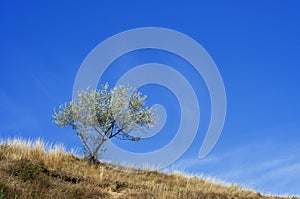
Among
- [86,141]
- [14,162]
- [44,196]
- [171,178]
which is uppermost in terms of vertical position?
[86,141]

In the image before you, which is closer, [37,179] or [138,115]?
[37,179]

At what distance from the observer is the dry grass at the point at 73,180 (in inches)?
595

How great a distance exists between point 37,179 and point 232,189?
12.8 m

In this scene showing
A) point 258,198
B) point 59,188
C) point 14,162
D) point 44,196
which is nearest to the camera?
point 44,196

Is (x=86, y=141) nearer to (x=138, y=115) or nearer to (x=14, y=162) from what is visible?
(x=138, y=115)

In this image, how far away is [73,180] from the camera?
18.9 meters

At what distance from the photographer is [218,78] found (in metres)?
23.6

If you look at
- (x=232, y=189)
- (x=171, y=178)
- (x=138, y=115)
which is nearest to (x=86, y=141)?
(x=138, y=115)

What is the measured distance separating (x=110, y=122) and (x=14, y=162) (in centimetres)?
873

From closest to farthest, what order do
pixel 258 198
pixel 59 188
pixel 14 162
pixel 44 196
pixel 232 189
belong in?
pixel 44 196 < pixel 59 188 < pixel 14 162 < pixel 258 198 < pixel 232 189

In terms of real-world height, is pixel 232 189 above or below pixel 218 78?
below

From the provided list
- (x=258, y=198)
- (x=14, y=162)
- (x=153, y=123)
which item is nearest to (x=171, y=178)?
(x=153, y=123)

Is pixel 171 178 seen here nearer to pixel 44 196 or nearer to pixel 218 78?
pixel 218 78

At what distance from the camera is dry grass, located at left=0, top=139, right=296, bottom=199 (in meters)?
15.1
